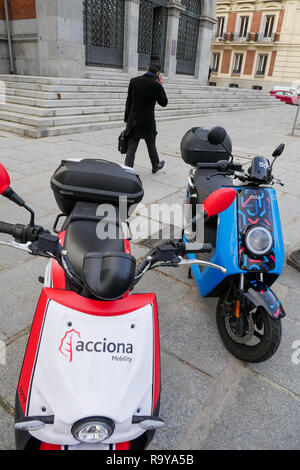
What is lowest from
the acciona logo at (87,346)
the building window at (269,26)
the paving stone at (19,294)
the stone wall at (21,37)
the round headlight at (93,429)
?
the paving stone at (19,294)

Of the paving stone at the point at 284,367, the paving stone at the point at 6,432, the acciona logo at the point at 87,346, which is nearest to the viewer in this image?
the acciona logo at the point at 87,346

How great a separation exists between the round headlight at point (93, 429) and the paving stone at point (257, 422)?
84 centimetres

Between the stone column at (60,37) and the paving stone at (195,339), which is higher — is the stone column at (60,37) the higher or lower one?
the higher one

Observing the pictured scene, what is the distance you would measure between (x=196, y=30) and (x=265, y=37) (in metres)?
19.6

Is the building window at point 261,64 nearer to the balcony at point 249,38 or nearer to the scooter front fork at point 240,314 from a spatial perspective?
the balcony at point 249,38

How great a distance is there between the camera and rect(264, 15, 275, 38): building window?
34259 millimetres

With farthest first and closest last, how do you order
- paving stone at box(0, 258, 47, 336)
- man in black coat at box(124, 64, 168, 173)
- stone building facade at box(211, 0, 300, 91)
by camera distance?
stone building facade at box(211, 0, 300, 91) < man in black coat at box(124, 64, 168, 173) < paving stone at box(0, 258, 47, 336)

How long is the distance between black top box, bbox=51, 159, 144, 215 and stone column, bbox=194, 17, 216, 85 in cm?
2138

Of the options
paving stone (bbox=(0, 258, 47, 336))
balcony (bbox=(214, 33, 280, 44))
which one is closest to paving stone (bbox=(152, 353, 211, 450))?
paving stone (bbox=(0, 258, 47, 336))

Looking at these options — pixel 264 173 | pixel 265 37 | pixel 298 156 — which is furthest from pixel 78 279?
pixel 265 37

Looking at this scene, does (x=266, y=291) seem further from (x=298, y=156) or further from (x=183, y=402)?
(x=298, y=156)

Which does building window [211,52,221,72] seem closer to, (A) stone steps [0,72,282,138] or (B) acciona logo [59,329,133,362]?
(A) stone steps [0,72,282,138]

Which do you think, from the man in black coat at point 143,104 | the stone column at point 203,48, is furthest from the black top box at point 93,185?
the stone column at point 203,48

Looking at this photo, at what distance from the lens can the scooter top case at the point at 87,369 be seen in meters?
1.26
